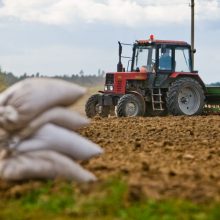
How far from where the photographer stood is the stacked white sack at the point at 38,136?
648 cm

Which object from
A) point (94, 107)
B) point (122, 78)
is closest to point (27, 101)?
point (122, 78)

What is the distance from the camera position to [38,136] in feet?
21.9

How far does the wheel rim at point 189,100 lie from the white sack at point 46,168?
14.2m

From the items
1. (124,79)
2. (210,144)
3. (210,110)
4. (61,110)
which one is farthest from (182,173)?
(210,110)

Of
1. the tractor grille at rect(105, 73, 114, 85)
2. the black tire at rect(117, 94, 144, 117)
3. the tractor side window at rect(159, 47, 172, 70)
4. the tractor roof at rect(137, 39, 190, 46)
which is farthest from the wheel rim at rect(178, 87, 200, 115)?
the tractor grille at rect(105, 73, 114, 85)

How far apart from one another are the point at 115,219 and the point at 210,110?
16730mm

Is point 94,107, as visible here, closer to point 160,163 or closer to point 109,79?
point 109,79

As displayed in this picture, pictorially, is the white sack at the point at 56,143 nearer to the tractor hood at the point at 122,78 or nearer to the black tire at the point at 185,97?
the tractor hood at the point at 122,78

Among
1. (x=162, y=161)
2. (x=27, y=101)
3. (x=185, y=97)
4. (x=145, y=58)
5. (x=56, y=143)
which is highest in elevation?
(x=145, y=58)

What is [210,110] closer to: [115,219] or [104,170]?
[104,170]

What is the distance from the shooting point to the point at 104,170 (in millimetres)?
7184

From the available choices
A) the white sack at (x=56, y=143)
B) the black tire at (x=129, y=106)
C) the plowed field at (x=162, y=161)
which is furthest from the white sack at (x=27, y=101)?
the black tire at (x=129, y=106)

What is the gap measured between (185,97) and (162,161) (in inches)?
504

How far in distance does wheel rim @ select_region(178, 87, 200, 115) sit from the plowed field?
5.51 m
